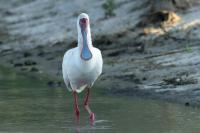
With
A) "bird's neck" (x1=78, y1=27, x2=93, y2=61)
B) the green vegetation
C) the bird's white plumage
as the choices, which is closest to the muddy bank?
the green vegetation

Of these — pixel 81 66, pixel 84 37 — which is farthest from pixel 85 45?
pixel 81 66

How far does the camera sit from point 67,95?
16.3 meters

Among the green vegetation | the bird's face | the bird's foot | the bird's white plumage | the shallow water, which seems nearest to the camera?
the shallow water

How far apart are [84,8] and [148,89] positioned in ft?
37.6

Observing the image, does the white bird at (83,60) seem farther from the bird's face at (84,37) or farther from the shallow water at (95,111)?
the shallow water at (95,111)

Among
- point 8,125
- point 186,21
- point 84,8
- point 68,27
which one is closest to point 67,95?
point 8,125

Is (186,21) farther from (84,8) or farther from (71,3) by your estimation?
(71,3)

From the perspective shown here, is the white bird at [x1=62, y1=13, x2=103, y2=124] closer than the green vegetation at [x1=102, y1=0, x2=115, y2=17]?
Yes

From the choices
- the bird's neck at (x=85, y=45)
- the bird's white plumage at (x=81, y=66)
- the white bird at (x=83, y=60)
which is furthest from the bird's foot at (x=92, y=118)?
the bird's neck at (x=85, y=45)

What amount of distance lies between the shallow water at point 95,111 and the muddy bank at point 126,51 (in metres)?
0.80

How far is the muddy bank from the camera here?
53.0 ft

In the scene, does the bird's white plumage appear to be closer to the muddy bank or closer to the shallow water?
the shallow water

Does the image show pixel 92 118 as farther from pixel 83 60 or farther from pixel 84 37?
pixel 84 37

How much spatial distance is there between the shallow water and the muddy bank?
2.62 ft
